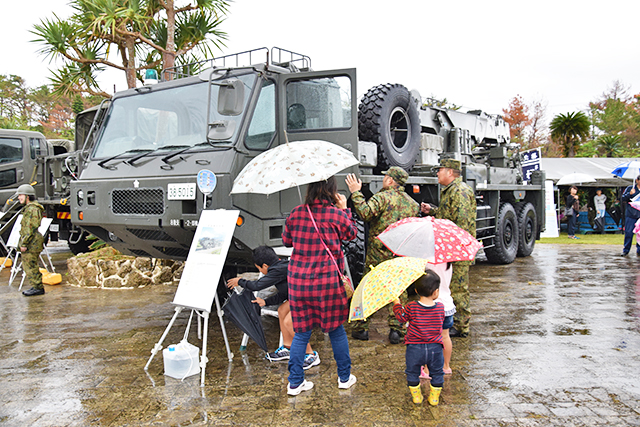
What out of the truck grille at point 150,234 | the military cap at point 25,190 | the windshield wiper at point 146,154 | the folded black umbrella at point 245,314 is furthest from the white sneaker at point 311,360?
Answer: the military cap at point 25,190

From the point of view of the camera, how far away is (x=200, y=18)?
11344 millimetres

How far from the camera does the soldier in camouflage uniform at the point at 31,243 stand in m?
7.20

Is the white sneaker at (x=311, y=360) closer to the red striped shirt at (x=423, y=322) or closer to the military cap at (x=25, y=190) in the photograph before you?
the red striped shirt at (x=423, y=322)

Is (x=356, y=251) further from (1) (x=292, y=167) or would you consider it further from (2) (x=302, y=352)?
(2) (x=302, y=352)

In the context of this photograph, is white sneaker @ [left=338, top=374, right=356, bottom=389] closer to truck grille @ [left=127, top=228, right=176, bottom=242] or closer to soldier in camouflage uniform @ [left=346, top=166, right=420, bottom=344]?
soldier in camouflage uniform @ [left=346, top=166, right=420, bottom=344]

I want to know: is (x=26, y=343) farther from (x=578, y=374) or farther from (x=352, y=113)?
(x=578, y=374)

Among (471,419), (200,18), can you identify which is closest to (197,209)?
(471,419)

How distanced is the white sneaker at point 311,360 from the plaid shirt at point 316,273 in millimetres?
661

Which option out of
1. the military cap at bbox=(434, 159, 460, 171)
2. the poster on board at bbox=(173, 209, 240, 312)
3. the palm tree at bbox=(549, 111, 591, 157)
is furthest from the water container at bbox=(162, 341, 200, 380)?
the palm tree at bbox=(549, 111, 591, 157)

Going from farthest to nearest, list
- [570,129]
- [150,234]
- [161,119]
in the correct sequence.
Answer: [570,129] → [161,119] → [150,234]

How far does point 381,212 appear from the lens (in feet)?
14.8

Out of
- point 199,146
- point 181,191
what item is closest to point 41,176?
point 199,146

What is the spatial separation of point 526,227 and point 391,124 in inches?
203

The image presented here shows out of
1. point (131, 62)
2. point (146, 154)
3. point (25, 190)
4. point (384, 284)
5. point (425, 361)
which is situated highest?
point (131, 62)
